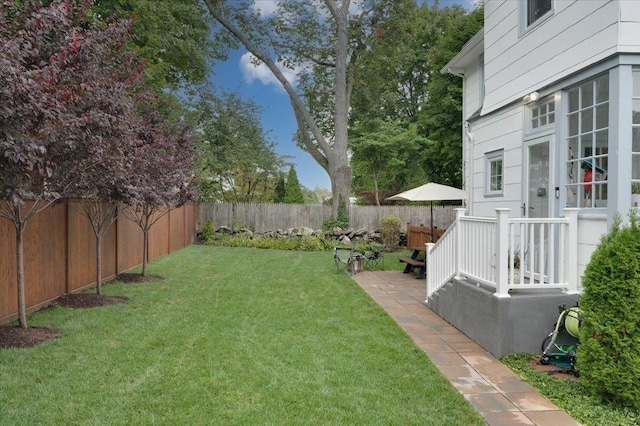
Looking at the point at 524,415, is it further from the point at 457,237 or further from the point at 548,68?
the point at 548,68

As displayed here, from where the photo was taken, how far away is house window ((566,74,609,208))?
4406 millimetres

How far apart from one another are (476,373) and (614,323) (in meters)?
1.29

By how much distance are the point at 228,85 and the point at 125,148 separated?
1641cm

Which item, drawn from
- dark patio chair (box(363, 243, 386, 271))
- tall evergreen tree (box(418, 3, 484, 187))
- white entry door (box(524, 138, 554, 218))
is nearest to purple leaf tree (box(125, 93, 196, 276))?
dark patio chair (box(363, 243, 386, 271))

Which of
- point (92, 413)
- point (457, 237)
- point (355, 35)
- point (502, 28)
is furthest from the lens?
point (355, 35)

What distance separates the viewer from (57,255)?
21.8 ft

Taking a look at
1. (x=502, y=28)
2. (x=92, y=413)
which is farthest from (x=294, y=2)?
(x=92, y=413)

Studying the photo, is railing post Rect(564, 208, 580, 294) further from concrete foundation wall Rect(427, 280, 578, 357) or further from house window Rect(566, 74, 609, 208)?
house window Rect(566, 74, 609, 208)

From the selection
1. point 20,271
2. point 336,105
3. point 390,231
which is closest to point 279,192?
point 336,105

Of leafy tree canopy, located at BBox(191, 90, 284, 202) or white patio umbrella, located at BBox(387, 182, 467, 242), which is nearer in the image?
white patio umbrella, located at BBox(387, 182, 467, 242)

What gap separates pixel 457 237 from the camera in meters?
5.92

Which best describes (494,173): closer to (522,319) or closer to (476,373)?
Answer: (522,319)

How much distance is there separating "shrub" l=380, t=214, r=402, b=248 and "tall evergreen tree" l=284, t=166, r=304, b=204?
803 cm

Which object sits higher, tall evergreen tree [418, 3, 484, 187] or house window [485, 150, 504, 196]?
tall evergreen tree [418, 3, 484, 187]
